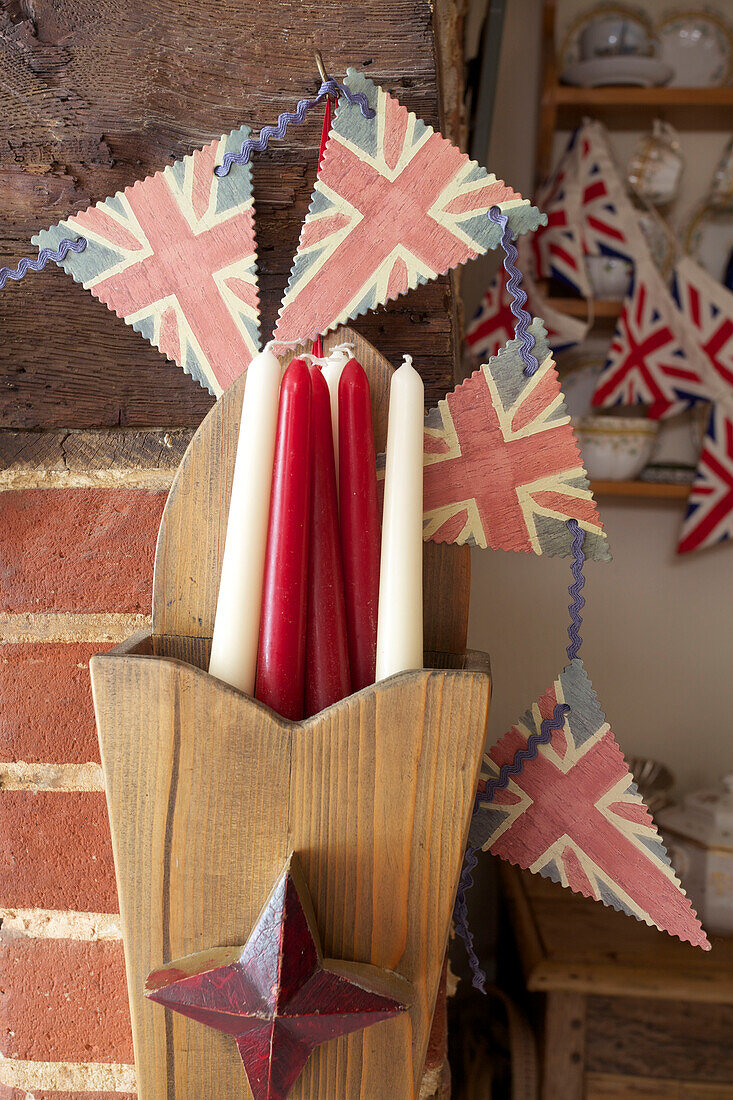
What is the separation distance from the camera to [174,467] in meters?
0.39

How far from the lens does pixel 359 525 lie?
11.7 inches

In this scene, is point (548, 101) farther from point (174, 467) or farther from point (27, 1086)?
point (27, 1086)

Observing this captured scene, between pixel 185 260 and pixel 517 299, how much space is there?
153mm

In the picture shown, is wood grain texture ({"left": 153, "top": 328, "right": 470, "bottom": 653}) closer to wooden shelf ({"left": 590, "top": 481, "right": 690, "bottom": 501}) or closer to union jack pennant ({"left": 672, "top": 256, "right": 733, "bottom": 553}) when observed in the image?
wooden shelf ({"left": 590, "top": 481, "right": 690, "bottom": 501})

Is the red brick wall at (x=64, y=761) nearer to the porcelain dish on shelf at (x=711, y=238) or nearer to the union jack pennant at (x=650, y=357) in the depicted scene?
the union jack pennant at (x=650, y=357)

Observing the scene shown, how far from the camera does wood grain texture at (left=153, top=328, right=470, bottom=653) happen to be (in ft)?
1.07

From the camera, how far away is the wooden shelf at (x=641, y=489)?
107cm

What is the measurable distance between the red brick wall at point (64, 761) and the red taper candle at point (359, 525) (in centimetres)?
13

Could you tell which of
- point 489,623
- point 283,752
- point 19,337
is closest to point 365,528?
point 283,752

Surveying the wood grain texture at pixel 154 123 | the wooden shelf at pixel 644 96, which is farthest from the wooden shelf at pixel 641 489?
the wood grain texture at pixel 154 123

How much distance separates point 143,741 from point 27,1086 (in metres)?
0.28

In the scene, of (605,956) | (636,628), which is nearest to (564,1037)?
(605,956)

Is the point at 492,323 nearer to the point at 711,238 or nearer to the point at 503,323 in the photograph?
→ the point at 503,323

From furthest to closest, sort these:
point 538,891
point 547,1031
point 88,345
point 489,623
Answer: point 489,623 < point 538,891 < point 547,1031 < point 88,345
